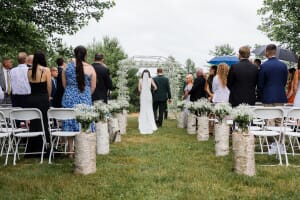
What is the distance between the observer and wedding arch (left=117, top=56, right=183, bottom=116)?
19.8m

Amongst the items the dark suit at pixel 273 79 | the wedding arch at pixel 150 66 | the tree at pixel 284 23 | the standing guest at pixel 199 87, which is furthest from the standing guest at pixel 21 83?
the tree at pixel 284 23

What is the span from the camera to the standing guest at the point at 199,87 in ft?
38.5

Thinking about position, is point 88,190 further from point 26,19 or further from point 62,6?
point 62,6

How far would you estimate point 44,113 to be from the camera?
746 centimetres

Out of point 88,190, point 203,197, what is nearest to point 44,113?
point 88,190

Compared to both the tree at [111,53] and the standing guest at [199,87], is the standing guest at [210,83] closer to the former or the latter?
the standing guest at [199,87]

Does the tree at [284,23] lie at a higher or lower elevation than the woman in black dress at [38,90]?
higher

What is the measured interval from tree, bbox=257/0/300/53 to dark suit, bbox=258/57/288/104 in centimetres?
1426

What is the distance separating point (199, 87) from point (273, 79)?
407cm

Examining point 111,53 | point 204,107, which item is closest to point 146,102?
point 204,107

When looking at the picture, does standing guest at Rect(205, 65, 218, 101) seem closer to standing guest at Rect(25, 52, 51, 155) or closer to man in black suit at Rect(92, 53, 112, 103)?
man in black suit at Rect(92, 53, 112, 103)

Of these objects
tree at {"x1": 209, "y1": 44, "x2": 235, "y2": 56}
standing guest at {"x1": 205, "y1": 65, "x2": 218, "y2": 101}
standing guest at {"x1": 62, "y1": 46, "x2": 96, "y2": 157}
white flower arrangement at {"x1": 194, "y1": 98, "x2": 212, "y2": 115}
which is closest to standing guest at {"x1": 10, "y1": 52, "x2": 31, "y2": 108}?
standing guest at {"x1": 62, "y1": 46, "x2": 96, "y2": 157}

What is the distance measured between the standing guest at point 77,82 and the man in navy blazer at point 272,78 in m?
3.42

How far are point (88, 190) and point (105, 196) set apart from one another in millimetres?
347
